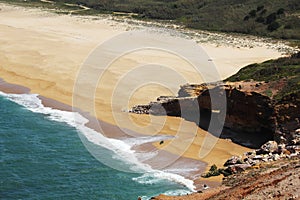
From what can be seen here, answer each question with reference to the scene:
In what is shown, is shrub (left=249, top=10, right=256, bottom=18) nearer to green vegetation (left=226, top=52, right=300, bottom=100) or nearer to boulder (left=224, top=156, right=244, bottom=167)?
green vegetation (left=226, top=52, right=300, bottom=100)

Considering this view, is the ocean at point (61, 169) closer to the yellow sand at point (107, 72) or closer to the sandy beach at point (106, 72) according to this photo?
the sandy beach at point (106, 72)

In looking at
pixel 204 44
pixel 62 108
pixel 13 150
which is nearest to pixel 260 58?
pixel 204 44

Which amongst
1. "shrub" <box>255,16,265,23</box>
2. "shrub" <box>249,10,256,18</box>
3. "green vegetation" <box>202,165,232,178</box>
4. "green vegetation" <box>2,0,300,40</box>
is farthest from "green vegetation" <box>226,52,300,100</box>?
"shrub" <box>249,10,256,18</box>

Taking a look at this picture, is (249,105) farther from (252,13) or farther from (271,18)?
(252,13)

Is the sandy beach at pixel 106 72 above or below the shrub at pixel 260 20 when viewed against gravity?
below

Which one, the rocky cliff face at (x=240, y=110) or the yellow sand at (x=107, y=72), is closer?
the rocky cliff face at (x=240, y=110)

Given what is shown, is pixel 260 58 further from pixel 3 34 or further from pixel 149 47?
pixel 3 34

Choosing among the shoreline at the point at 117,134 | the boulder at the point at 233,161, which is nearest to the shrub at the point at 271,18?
the shoreline at the point at 117,134
